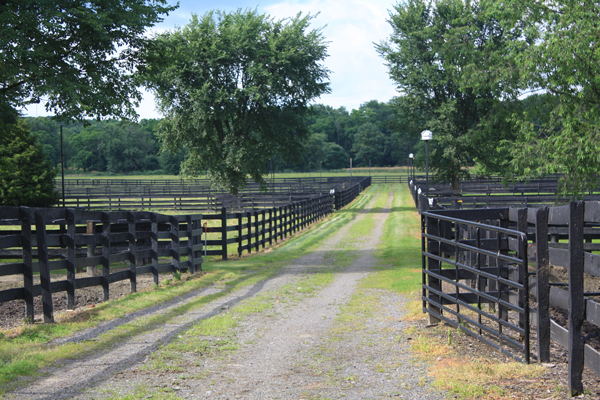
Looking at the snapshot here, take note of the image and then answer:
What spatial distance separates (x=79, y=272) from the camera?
12867 mm

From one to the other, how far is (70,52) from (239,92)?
21.3 metres

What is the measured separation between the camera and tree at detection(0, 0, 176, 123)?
13.2 meters

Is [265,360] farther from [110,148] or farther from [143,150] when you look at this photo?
[143,150]

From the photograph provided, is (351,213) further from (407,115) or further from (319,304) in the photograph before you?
(319,304)

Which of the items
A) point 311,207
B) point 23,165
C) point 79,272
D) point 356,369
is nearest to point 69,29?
point 79,272

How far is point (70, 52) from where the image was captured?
50.6ft

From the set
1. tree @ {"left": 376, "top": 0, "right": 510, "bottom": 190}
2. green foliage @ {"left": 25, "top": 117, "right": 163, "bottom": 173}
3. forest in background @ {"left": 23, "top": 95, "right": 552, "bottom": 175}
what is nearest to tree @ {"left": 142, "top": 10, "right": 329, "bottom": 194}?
tree @ {"left": 376, "top": 0, "right": 510, "bottom": 190}

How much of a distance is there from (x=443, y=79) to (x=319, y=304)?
34.7m

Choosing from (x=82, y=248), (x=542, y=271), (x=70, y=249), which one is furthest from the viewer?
(x=82, y=248)

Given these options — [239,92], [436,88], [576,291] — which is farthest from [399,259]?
[436,88]

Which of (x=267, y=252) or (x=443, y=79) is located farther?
(x=443, y=79)

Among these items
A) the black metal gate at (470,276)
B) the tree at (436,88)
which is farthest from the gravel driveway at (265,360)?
the tree at (436,88)

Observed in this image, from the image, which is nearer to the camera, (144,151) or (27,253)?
(27,253)

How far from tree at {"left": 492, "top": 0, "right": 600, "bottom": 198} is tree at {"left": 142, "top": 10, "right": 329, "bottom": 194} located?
19.1 meters
